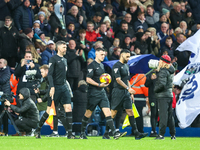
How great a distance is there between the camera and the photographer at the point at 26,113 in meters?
12.1

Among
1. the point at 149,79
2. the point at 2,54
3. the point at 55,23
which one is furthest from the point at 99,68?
the point at 55,23

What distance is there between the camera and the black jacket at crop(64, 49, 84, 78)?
1485cm

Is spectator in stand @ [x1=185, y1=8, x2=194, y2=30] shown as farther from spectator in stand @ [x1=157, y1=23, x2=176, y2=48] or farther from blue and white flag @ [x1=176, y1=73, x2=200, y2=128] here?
blue and white flag @ [x1=176, y1=73, x2=200, y2=128]

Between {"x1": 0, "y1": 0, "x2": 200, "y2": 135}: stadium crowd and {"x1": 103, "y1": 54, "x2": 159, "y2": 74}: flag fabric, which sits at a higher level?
{"x1": 0, "y1": 0, "x2": 200, "y2": 135}: stadium crowd

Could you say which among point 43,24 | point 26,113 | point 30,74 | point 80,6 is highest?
point 80,6

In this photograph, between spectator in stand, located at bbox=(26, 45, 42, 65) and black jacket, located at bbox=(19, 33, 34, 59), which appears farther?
black jacket, located at bbox=(19, 33, 34, 59)

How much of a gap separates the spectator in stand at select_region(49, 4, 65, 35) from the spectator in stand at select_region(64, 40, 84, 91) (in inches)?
66.5

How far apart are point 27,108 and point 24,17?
15.2 feet

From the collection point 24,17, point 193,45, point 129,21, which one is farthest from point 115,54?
point 24,17

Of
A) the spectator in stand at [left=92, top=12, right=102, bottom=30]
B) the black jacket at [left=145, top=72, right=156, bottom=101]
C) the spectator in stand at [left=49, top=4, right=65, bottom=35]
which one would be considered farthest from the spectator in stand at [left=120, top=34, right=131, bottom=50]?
the black jacket at [left=145, top=72, right=156, bottom=101]

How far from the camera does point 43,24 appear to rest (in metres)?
16.0

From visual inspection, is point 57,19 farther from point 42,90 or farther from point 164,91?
point 164,91

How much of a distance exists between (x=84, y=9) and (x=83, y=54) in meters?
3.64

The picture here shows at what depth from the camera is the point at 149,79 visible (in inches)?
527
